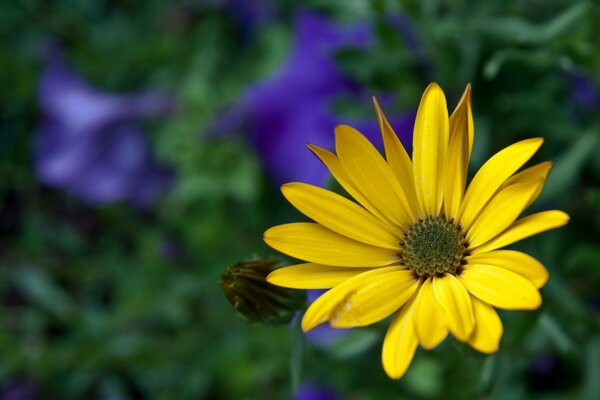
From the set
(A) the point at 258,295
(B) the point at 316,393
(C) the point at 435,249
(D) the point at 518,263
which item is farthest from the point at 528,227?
(B) the point at 316,393


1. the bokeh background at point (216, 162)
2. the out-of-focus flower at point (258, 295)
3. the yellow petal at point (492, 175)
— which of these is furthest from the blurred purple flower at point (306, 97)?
the yellow petal at point (492, 175)

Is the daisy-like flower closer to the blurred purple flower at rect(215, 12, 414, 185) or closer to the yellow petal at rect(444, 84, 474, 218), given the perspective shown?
the yellow petal at rect(444, 84, 474, 218)

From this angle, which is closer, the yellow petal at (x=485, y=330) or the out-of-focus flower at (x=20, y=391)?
the yellow petal at (x=485, y=330)

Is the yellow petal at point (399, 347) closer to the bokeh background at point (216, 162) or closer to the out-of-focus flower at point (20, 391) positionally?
the bokeh background at point (216, 162)

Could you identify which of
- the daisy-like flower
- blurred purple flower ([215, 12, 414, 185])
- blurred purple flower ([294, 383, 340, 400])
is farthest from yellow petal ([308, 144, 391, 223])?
blurred purple flower ([294, 383, 340, 400])

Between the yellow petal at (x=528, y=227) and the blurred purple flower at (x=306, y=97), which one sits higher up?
the blurred purple flower at (x=306, y=97)

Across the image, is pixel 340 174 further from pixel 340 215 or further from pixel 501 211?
pixel 501 211

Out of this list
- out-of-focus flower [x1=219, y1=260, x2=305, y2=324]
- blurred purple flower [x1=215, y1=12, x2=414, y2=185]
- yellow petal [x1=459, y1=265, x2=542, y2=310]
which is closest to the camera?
yellow petal [x1=459, y1=265, x2=542, y2=310]
